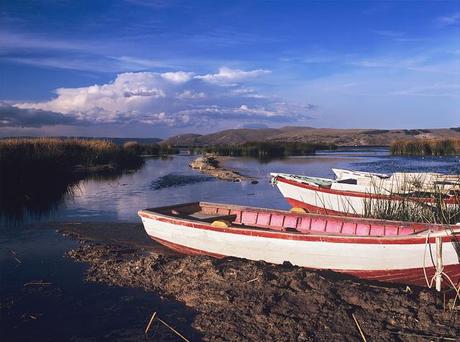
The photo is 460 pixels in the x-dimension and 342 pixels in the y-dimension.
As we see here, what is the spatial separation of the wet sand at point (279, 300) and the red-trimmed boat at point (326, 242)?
271 mm

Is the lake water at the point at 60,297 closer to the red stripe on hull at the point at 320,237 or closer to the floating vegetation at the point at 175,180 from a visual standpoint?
the red stripe on hull at the point at 320,237

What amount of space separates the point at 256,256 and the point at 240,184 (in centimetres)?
1657

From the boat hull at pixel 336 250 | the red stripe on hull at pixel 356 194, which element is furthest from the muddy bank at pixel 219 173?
the boat hull at pixel 336 250

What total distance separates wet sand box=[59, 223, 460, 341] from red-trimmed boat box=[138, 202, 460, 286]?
0.27 metres

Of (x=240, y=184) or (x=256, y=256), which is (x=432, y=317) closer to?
(x=256, y=256)

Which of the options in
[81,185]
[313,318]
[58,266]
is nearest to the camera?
[313,318]

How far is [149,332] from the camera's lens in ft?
22.8

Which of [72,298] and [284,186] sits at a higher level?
[284,186]

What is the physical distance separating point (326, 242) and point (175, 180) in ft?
66.9

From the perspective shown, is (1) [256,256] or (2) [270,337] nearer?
(2) [270,337]

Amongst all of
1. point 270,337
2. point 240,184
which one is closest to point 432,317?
point 270,337

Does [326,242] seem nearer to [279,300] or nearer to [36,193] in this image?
[279,300]

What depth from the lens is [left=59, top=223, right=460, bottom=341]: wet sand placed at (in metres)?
6.55

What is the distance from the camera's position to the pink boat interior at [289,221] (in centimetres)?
1005
